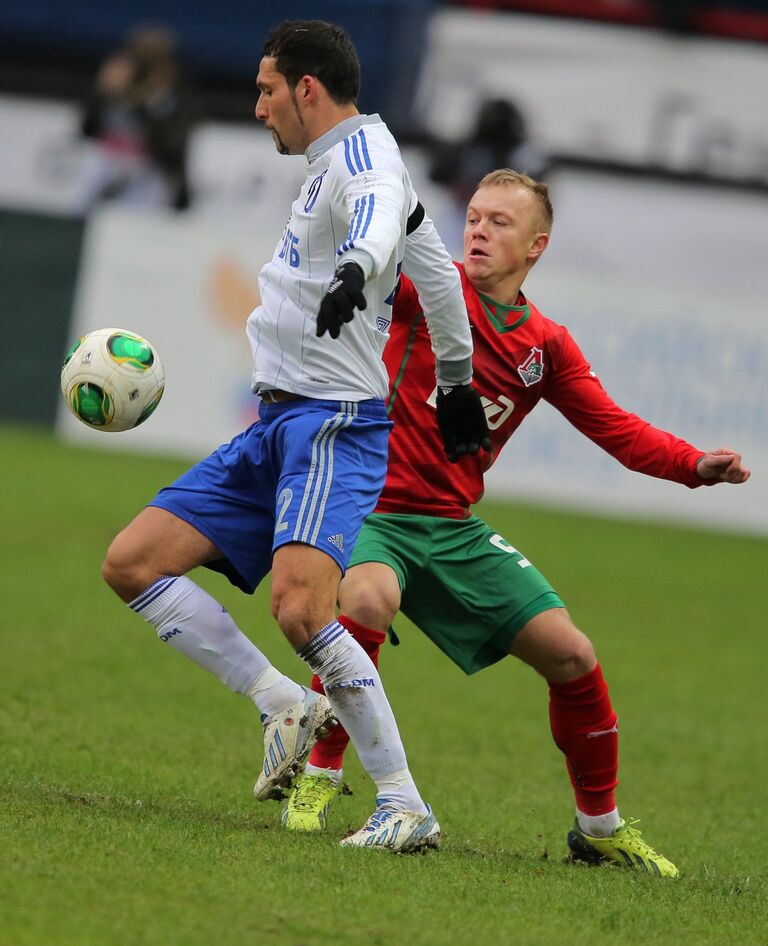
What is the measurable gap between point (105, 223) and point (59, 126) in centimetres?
238

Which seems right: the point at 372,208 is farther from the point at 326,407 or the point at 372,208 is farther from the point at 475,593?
the point at 475,593

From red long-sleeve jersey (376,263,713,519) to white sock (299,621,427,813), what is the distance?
2.51ft

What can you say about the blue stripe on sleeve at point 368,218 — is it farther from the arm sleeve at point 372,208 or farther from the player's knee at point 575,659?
the player's knee at point 575,659

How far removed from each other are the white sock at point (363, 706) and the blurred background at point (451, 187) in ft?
36.4

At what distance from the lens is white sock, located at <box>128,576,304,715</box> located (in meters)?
4.91

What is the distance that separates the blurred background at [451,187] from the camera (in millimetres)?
15836

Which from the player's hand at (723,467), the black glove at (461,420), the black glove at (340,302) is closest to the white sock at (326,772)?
the black glove at (461,420)

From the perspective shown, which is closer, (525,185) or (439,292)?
(439,292)

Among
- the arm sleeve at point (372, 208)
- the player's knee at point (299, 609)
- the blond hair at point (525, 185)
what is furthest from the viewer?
the blond hair at point (525, 185)

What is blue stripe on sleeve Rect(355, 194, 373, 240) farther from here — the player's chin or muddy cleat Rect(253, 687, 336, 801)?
muddy cleat Rect(253, 687, 336, 801)

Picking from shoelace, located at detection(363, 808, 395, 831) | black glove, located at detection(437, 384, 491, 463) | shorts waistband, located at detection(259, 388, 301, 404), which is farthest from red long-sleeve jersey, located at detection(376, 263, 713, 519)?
shoelace, located at detection(363, 808, 395, 831)

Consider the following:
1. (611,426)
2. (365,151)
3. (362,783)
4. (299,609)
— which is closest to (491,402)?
(611,426)

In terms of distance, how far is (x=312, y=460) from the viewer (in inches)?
184

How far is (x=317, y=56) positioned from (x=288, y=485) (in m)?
1.23
